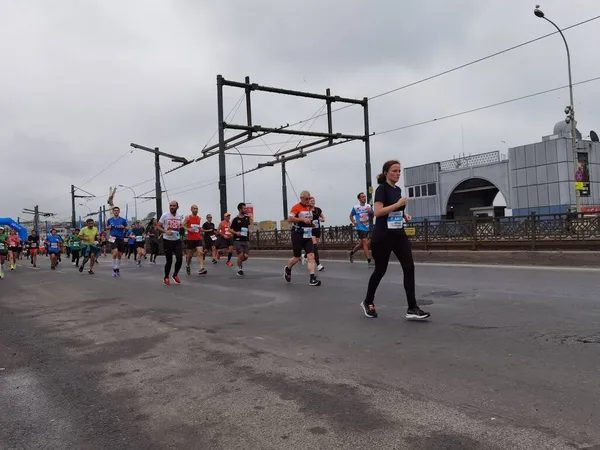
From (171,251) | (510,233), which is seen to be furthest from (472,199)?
(171,251)

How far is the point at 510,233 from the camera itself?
15.3 meters

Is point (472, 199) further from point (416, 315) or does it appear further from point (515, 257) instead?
point (416, 315)

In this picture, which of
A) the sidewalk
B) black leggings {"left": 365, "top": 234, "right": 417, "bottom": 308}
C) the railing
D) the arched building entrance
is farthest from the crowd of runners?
the arched building entrance

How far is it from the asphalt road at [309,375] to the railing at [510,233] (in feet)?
25.2

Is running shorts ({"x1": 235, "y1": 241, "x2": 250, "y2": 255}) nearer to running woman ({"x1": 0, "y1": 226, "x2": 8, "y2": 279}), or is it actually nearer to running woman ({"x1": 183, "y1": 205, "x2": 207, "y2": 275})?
running woman ({"x1": 183, "y1": 205, "x2": 207, "y2": 275})

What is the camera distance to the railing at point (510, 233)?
45.4 feet

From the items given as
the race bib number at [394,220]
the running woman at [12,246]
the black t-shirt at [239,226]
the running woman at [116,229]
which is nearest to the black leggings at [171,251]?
the black t-shirt at [239,226]

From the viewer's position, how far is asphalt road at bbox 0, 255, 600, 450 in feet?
9.00

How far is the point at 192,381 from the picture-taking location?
146 inches

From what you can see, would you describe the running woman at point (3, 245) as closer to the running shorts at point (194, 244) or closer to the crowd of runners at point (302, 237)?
the crowd of runners at point (302, 237)

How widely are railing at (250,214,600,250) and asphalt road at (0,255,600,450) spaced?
7.69 meters

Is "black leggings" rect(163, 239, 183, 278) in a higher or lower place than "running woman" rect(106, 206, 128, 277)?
lower

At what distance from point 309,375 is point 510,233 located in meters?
13.2

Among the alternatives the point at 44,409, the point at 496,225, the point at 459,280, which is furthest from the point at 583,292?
the point at 496,225
